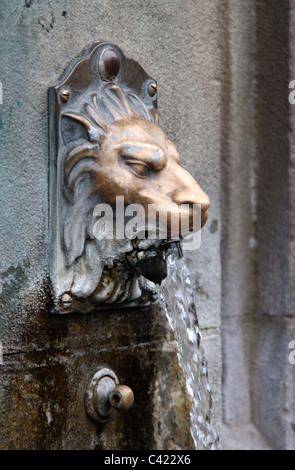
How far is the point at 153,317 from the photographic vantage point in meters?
1.21

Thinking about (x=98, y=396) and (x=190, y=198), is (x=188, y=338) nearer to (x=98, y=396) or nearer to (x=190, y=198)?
(x=98, y=396)

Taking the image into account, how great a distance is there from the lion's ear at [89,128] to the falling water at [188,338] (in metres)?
0.26

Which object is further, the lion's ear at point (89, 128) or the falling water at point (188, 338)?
the falling water at point (188, 338)

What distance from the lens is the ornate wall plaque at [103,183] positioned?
0.98 meters

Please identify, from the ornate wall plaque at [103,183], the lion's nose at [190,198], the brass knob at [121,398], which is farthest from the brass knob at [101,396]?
the lion's nose at [190,198]

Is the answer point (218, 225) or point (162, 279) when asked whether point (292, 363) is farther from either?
point (162, 279)

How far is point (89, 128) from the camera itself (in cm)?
98

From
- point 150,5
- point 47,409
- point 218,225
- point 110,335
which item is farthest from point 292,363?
point 150,5

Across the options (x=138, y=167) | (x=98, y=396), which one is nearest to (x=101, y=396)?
(x=98, y=396)

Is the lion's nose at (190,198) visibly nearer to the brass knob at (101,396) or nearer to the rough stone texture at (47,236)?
the rough stone texture at (47,236)

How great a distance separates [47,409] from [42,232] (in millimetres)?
310

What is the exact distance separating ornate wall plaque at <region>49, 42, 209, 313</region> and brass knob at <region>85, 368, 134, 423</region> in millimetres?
141

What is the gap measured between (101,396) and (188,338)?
0.20m

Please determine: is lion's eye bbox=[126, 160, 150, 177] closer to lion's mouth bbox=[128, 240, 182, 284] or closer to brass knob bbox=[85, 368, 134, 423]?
lion's mouth bbox=[128, 240, 182, 284]
